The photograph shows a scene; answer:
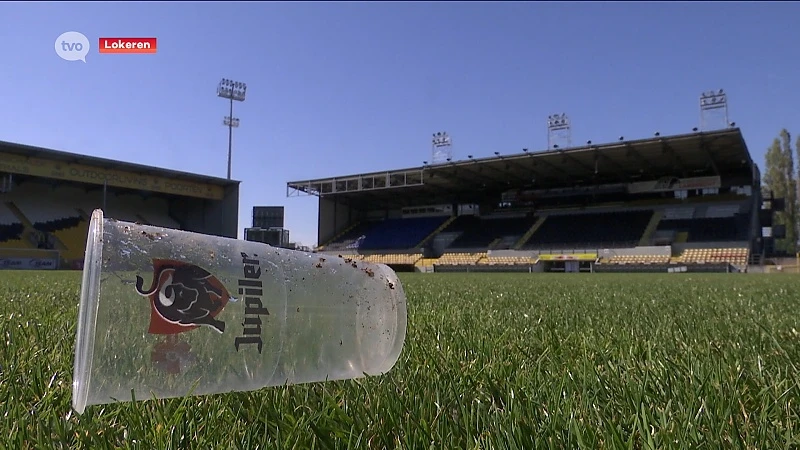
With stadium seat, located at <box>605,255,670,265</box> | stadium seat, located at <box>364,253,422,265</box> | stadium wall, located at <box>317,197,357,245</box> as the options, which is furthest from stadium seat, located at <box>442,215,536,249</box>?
stadium wall, located at <box>317,197,357,245</box>

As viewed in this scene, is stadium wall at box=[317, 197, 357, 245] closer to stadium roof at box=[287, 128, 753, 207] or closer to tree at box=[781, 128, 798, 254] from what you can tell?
stadium roof at box=[287, 128, 753, 207]

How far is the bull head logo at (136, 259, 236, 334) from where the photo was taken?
2.41 ft

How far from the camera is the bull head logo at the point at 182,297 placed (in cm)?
74

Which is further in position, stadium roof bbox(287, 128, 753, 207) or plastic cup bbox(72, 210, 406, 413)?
stadium roof bbox(287, 128, 753, 207)

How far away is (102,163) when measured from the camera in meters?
25.5

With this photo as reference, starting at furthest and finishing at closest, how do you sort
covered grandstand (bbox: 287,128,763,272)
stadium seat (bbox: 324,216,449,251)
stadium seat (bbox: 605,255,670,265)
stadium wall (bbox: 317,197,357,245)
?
stadium wall (bbox: 317,197,357,245) < stadium seat (bbox: 324,216,449,251) < stadium seat (bbox: 605,255,670,265) < covered grandstand (bbox: 287,128,763,272)

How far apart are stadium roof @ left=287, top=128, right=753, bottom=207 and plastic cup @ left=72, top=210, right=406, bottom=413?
23.4 metres

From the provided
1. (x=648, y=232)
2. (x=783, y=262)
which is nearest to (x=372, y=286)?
(x=648, y=232)

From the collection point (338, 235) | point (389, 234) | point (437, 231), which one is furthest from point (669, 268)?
point (338, 235)

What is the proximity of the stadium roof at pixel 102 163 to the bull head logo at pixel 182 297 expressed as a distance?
27.2 metres

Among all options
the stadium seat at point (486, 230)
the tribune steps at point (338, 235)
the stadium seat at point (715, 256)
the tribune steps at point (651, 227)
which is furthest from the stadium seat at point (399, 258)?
the stadium seat at point (715, 256)

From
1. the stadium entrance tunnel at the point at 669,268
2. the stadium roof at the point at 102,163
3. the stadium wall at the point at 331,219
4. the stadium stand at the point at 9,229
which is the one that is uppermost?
the stadium roof at the point at 102,163

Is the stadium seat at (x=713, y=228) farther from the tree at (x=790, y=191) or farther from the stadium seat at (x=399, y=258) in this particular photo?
the tree at (x=790, y=191)

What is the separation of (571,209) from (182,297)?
31.0 metres
